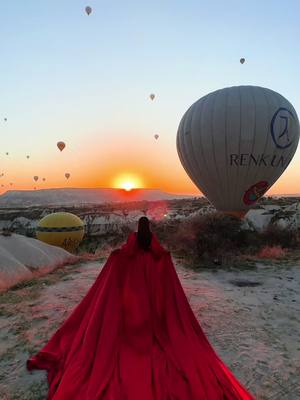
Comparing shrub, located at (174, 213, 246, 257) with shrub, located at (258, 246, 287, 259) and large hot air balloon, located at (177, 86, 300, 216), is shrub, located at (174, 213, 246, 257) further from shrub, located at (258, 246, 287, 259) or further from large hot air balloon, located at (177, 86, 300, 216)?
large hot air balloon, located at (177, 86, 300, 216)

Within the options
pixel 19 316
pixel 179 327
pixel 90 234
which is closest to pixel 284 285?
pixel 179 327

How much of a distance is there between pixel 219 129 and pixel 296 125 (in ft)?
16.3

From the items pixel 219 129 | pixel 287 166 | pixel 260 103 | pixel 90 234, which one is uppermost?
pixel 260 103

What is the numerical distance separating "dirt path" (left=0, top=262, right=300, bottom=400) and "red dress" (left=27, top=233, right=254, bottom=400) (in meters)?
0.63

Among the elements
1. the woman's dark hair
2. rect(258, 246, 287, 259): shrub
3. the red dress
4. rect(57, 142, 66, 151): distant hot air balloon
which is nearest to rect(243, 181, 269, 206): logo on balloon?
rect(258, 246, 287, 259): shrub

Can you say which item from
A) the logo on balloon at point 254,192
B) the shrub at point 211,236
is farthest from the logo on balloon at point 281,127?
the shrub at point 211,236

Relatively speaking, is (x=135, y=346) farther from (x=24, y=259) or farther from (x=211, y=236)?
(x=211, y=236)

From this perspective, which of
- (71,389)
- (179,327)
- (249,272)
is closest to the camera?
(71,389)

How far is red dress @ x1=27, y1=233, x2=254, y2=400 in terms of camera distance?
4.05m

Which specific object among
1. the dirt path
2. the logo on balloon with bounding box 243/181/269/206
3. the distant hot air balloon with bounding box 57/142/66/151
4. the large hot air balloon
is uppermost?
the distant hot air balloon with bounding box 57/142/66/151

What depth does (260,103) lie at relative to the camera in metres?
19.0

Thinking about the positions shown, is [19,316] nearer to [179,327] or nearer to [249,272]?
[179,327]

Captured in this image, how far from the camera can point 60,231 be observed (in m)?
19.8

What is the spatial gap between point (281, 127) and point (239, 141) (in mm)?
2550
